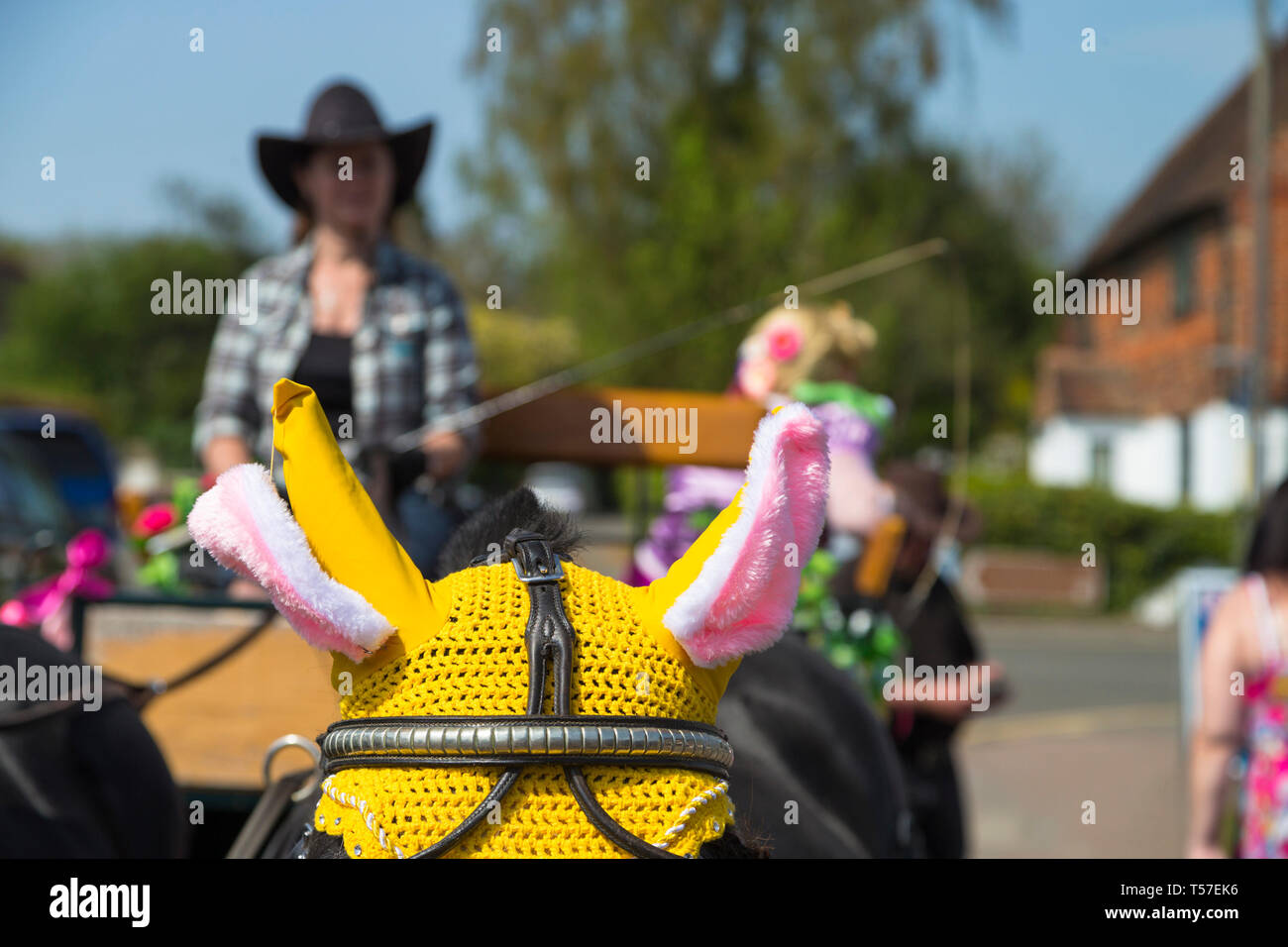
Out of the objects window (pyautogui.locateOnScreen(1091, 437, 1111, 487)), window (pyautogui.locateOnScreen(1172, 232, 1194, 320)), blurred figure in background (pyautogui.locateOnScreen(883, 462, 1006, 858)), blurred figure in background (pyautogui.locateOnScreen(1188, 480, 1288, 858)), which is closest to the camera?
blurred figure in background (pyautogui.locateOnScreen(1188, 480, 1288, 858))

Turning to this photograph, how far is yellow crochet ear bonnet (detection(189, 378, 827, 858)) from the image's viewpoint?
49.4 inches

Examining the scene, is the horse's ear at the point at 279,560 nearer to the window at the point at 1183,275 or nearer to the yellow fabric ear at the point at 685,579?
the yellow fabric ear at the point at 685,579

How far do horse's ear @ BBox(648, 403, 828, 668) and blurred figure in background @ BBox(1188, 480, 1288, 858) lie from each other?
2.72 m

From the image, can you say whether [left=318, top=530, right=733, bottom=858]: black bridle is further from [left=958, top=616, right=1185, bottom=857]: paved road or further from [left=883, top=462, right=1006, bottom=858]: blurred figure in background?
[left=958, top=616, right=1185, bottom=857]: paved road

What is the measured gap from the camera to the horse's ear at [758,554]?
1.30 metres

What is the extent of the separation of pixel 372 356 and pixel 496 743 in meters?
1.99

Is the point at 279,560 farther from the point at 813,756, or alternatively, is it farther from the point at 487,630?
the point at 813,756

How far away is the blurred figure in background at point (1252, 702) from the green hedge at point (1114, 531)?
19.2 metres

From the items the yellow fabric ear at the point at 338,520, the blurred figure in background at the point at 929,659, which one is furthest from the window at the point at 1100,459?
the yellow fabric ear at the point at 338,520

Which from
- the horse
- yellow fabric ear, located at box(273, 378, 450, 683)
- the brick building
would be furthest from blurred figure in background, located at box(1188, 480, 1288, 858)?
the brick building

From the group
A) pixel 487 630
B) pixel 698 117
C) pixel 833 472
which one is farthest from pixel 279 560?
pixel 698 117

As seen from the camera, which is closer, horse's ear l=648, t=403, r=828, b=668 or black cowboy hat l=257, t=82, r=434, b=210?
horse's ear l=648, t=403, r=828, b=668
